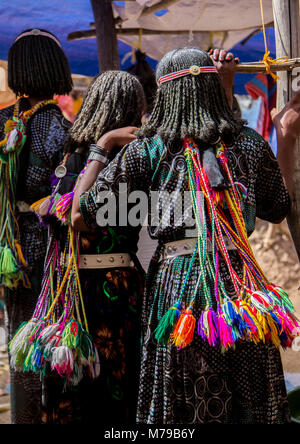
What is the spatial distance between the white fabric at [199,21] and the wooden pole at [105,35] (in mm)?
241

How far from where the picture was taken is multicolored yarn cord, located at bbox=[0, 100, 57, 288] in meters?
2.86

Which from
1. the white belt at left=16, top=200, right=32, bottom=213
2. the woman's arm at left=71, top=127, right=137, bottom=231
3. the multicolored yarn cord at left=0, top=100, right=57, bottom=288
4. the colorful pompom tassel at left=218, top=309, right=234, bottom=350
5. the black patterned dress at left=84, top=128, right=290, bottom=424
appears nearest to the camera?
the colorful pompom tassel at left=218, top=309, right=234, bottom=350

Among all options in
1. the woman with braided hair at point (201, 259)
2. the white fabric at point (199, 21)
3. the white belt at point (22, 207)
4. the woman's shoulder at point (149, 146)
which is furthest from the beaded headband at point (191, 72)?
the white fabric at point (199, 21)

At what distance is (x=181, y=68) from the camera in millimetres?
2020

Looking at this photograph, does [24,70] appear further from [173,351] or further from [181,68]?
→ [173,351]

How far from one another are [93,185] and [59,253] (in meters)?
0.55

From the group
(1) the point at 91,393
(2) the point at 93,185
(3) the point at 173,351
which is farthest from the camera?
(1) the point at 91,393

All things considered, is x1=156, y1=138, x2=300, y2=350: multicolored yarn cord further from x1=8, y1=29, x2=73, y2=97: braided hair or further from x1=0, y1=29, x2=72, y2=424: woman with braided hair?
x1=8, y1=29, x2=73, y2=97: braided hair

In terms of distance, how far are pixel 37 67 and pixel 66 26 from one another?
73.5 inches

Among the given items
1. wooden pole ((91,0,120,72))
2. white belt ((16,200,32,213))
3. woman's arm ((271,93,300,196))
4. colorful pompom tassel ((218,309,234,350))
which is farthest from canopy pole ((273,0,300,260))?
wooden pole ((91,0,120,72))

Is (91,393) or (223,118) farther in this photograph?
(91,393)

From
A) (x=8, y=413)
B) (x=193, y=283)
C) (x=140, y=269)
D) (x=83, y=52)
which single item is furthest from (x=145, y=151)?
(x=83, y=52)

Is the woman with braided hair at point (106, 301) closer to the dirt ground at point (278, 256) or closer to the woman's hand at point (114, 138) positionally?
the woman's hand at point (114, 138)

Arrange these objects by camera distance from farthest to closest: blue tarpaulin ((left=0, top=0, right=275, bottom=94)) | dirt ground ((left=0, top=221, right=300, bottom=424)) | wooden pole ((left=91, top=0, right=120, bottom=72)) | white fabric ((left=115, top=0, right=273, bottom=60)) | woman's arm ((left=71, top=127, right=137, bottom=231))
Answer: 1. dirt ground ((left=0, top=221, right=300, bottom=424))
2. white fabric ((left=115, top=0, right=273, bottom=60))
3. wooden pole ((left=91, top=0, right=120, bottom=72))
4. blue tarpaulin ((left=0, top=0, right=275, bottom=94))
5. woman's arm ((left=71, top=127, right=137, bottom=231))
